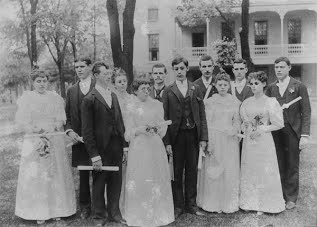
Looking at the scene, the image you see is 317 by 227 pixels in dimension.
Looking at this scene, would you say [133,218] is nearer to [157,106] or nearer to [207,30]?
[157,106]

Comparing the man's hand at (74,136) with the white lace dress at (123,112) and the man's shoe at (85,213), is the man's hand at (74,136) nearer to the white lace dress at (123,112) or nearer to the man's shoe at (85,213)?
the white lace dress at (123,112)

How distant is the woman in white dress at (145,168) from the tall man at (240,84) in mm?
1499

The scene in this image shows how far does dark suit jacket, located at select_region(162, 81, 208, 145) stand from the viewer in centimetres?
537

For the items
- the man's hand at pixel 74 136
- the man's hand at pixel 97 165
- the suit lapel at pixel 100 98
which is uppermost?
the suit lapel at pixel 100 98

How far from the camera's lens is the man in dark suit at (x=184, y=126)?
17.7 feet

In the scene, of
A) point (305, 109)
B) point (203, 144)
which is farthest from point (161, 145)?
point (305, 109)

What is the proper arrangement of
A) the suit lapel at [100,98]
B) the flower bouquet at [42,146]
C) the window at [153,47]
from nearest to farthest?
the suit lapel at [100,98]
the flower bouquet at [42,146]
the window at [153,47]

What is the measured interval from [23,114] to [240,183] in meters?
3.16

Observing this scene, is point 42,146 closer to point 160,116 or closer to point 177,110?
point 160,116

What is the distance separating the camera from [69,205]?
5.49m

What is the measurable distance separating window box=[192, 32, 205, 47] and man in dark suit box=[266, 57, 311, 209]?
23486 millimetres

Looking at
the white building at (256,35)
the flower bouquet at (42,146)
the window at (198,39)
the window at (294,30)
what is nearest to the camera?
the flower bouquet at (42,146)

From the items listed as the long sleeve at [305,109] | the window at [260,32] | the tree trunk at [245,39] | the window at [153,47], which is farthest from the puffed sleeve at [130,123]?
the window at [260,32]

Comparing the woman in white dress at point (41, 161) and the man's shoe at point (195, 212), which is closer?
the woman in white dress at point (41, 161)
